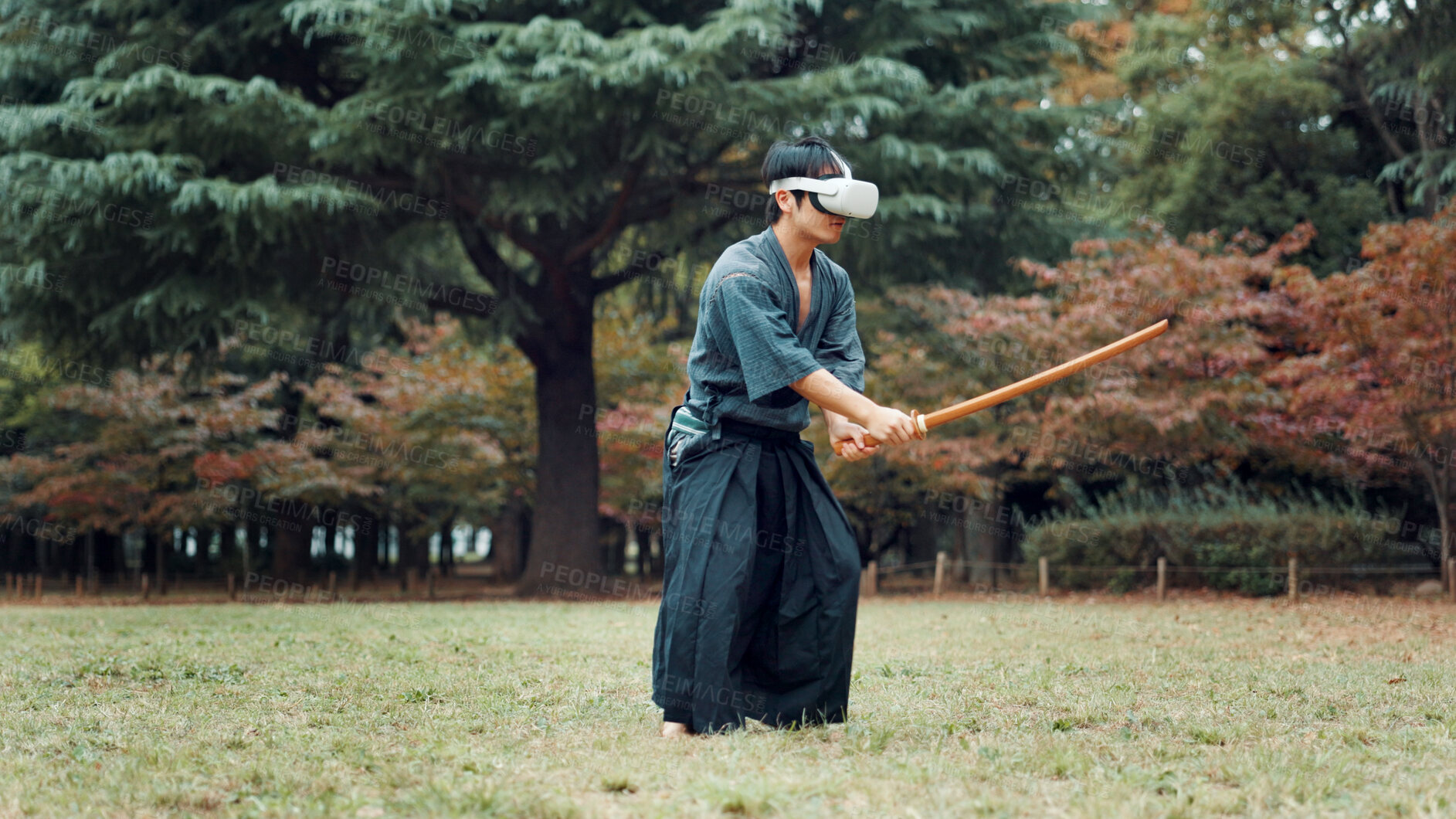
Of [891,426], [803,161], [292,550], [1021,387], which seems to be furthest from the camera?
A: [292,550]

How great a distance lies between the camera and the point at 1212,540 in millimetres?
13852

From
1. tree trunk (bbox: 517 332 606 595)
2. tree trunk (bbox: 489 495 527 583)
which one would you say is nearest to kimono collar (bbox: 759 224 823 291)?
tree trunk (bbox: 517 332 606 595)

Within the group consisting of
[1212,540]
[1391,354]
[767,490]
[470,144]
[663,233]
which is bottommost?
→ [1212,540]

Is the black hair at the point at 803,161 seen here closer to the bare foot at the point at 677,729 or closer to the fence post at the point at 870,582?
the bare foot at the point at 677,729

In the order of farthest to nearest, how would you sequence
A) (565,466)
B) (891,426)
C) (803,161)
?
1. (565,466)
2. (803,161)
3. (891,426)

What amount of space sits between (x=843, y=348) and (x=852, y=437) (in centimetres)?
42

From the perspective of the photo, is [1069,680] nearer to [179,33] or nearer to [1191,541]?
[1191,541]

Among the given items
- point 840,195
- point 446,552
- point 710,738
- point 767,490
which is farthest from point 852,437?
point 446,552

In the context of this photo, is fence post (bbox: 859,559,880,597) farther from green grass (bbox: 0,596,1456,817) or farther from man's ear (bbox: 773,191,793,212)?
man's ear (bbox: 773,191,793,212)

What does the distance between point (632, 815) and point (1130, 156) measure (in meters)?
19.6

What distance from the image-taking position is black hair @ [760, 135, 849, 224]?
409 cm

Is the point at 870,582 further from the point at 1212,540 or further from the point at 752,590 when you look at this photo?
the point at 752,590

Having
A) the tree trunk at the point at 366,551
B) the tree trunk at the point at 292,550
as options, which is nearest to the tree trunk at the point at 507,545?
the tree trunk at the point at 366,551

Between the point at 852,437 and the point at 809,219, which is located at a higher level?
the point at 809,219
